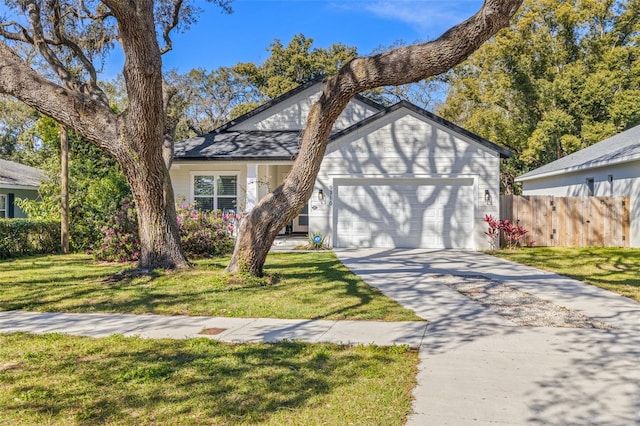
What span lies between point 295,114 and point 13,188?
42.2ft

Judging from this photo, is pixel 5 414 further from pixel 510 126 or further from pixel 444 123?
pixel 510 126

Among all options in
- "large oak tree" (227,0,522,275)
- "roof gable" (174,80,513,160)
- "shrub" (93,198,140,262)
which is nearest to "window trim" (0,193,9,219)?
"roof gable" (174,80,513,160)

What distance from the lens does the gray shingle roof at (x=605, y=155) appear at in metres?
15.5

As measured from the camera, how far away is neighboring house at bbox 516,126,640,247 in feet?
50.7

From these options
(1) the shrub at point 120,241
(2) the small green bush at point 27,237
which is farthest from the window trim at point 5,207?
(1) the shrub at point 120,241

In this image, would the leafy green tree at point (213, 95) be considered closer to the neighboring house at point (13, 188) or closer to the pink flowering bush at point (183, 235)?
the neighboring house at point (13, 188)

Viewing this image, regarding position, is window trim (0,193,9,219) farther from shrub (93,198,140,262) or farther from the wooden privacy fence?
the wooden privacy fence

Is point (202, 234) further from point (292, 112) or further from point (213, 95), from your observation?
point (213, 95)

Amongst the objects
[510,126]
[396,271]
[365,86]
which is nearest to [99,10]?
[365,86]

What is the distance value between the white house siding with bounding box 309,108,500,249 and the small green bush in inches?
304

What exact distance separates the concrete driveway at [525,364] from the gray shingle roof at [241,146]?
9050mm

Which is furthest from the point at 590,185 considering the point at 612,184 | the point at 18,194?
the point at 18,194

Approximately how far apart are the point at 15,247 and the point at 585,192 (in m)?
19.5

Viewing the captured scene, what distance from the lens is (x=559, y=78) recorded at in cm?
2578
